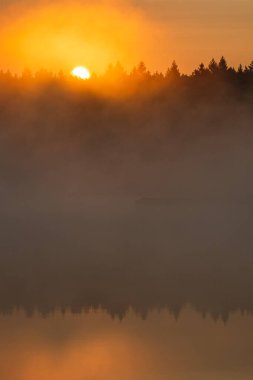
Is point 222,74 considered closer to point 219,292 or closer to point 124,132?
point 124,132

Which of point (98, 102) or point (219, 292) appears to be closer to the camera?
point (219, 292)

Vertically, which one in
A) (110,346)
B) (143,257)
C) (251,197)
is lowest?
(110,346)

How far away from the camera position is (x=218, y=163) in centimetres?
9188

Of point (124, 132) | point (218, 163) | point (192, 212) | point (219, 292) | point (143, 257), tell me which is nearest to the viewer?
point (219, 292)

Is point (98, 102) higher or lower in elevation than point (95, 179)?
higher

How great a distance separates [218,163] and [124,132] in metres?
10.0

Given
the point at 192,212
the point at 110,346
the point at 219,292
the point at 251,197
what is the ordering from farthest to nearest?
the point at 251,197 → the point at 192,212 → the point at 219,292 → the point at 110,346

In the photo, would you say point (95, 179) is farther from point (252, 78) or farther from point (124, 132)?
point (252, 78)

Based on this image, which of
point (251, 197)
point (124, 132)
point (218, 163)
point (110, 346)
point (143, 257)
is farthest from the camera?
point (124, 132)

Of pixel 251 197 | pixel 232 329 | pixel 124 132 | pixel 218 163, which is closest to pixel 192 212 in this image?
pixel 251 197

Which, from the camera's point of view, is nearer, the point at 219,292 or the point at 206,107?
the point at 219,292

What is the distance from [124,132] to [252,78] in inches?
474

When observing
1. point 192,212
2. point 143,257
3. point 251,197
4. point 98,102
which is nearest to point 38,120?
point 98,102

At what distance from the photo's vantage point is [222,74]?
304 feet
